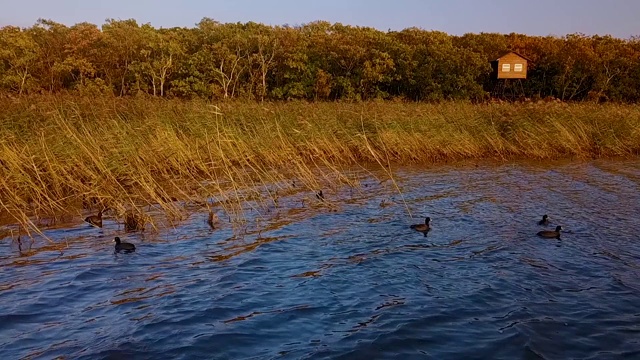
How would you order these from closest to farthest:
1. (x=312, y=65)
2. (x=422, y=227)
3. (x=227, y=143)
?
(x=422, y=227), (x=227, y=143), (x=312, y=65)

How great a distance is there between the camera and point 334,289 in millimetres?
6980

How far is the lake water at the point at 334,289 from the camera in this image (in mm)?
5469

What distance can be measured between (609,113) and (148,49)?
123 ft

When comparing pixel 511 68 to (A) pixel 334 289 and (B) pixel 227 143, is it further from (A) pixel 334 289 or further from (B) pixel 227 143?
(A) pixel 334 289

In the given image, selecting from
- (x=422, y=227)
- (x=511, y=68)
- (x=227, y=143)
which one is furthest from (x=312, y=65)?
(x=422, y=227)

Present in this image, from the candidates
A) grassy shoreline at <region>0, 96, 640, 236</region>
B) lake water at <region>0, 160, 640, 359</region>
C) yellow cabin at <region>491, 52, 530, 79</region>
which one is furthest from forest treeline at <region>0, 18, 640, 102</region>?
lake water at <region>0, 160, 640, 359</region>

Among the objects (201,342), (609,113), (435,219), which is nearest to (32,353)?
(201,342)

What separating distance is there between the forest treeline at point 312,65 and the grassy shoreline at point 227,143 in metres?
21.3

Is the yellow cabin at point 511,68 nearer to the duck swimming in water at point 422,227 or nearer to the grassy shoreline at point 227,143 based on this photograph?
the grassy shoreline at point 227,143

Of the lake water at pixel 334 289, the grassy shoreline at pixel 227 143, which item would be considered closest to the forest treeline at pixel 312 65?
the grassy shoreline at pixel 227 143

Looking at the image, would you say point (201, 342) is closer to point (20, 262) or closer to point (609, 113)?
point (20, 262)

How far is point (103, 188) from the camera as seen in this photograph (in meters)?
10.2

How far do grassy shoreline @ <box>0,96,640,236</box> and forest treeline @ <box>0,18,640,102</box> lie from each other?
69.8ft

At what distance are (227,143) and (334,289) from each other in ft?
24.3
